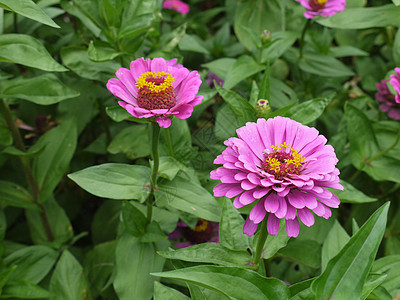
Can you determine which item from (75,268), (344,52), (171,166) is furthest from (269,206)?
(344,52)

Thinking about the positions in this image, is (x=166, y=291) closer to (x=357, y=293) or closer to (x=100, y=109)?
(x=357, y=293)

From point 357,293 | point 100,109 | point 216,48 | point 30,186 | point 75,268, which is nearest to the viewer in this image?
point 357,293

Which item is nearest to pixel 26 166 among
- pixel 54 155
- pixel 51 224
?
pixel 54 155

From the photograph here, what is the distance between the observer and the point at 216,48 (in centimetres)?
176

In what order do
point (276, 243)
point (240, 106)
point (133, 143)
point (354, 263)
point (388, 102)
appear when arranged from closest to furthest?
point (354, 263)
point (276, 243)
point (240, 106)
point (133, 143)
point (388, 102)

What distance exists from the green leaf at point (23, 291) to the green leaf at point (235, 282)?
59 centimetres

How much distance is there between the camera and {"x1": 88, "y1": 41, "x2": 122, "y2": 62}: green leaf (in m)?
1.22

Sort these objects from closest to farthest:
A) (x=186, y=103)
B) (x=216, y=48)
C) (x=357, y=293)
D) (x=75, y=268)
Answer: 1. (x=357, y=293)
2. (x=186, y=103)
3. (x=75, y=268)
4. (x=216, y=48)

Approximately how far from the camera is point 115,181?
1029mm

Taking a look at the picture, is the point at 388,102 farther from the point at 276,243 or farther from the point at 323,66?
the point at 276,243

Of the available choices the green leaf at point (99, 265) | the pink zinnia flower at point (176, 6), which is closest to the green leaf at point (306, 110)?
the green leaf at point (99, 265)

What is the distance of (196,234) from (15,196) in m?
0.56

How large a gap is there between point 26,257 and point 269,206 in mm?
853

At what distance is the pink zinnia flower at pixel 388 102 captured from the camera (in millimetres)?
1524
